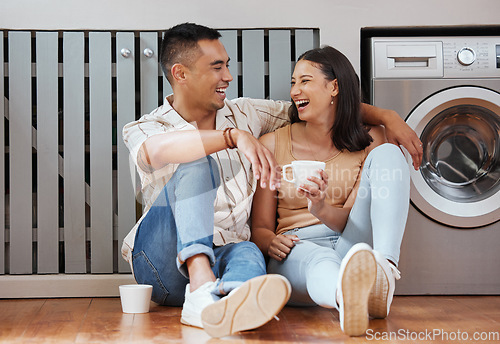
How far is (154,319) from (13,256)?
2.52 ft

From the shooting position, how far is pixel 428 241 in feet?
6.93

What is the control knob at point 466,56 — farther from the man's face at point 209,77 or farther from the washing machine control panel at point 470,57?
the man's face at point 209,77

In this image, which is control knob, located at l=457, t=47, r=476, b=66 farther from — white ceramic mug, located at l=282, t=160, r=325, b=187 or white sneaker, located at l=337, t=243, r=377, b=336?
white sneaker, located at l=337, t=243, r=377, b=336

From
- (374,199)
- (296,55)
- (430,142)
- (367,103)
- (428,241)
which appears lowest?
(428,241)

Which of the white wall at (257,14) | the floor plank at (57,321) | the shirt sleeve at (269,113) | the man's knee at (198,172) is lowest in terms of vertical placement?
the floor plank at (57,321)

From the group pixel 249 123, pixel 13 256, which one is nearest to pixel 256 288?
pixel 249 123

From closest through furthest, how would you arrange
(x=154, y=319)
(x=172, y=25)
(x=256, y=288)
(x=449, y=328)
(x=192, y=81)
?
(x=256, y=288), (x=449, y=328), (x=154, y=319), (x=192, y=81), (x=172, y=25)

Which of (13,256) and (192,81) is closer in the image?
(192,81)

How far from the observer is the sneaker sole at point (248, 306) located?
1244 mm

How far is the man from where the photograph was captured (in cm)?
130

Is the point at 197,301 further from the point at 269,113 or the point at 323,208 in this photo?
the point at 269,113

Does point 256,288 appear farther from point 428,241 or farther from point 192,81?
point 428,241

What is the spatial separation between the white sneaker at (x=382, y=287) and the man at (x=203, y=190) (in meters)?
0.27

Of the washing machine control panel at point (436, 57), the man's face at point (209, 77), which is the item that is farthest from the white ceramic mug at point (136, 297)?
the washing machine control panel at point (436, 57)
